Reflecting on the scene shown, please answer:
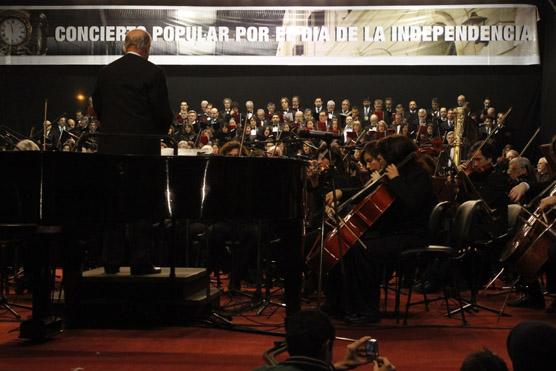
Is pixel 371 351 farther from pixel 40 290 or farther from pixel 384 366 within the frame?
pixel 40 290

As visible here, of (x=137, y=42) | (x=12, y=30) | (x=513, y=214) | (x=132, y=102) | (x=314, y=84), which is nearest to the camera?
(x=132, y=102)

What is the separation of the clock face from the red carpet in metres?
12.9

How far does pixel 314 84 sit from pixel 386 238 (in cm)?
1315

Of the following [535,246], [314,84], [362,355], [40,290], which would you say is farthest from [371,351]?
[314,84]

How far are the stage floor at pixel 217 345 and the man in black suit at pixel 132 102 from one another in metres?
1.20

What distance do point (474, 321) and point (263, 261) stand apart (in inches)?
87.2

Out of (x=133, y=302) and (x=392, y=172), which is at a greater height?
(x=392, y=172)

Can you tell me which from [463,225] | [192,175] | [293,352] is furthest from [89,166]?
[463,225]

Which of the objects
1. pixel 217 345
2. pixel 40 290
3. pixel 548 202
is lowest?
pixel 217 345

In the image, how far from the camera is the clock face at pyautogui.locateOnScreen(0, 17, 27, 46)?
1698cm

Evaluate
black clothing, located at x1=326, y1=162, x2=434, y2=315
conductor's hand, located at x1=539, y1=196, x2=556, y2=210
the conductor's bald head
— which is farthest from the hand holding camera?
conductor's hand, located at x1=539, y1=196, x2=556, y2=210

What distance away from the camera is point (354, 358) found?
256cm

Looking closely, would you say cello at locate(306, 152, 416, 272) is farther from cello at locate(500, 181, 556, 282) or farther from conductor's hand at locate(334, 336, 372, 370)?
conductor's hand at locate(334, 336, 372, 370)

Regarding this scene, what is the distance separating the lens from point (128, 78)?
16.1 ft
